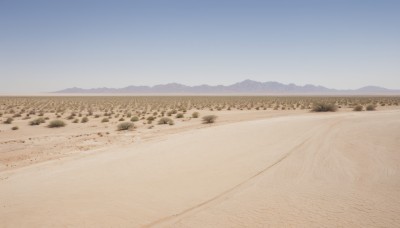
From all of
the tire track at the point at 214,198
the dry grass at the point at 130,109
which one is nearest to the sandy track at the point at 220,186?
the tire track at the point at 214,198

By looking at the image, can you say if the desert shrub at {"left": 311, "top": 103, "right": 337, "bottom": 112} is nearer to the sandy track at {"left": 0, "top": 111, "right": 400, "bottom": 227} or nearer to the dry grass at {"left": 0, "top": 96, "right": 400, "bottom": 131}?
the dry grass at {"left": 0, "top": 96, "right": 400, "bottom": 131}

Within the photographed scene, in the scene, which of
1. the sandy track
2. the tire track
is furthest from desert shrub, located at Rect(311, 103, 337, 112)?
the tire track

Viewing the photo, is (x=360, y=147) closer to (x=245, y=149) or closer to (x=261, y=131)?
(x=245, y=149)

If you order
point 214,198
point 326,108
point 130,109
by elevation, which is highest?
point 326,108

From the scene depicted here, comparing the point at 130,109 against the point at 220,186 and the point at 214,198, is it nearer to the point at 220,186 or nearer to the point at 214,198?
the point at 220,186

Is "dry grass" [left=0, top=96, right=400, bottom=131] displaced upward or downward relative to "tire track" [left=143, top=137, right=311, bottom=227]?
downward

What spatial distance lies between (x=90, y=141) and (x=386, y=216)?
1235 centimetres

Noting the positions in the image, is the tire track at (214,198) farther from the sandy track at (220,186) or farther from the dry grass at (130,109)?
the dry grass at (130,109)

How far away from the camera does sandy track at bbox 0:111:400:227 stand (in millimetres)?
4617

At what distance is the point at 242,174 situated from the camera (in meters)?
6.79

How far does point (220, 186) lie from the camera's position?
6070 mm

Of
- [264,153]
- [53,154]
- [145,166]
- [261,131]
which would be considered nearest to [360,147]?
[264,153]

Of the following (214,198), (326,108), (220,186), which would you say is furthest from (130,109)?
(214,198)

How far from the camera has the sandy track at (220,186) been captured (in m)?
4.62
